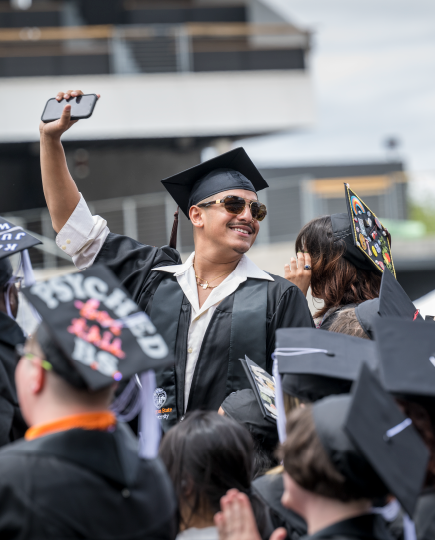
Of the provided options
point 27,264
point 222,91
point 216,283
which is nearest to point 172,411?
point 216,283

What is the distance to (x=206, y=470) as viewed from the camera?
213 cm

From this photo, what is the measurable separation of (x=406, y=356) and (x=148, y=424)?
79cm

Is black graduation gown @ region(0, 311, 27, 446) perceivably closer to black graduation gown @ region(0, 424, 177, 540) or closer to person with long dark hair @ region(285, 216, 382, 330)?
black graduation gown @ region(0, 424, 177, 540)

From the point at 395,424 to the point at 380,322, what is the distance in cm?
37

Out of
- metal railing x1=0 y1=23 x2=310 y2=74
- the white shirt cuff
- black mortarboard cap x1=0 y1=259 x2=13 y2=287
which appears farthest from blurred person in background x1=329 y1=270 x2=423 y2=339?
metal railing x1=0 y1=23 x2=310 y2=74

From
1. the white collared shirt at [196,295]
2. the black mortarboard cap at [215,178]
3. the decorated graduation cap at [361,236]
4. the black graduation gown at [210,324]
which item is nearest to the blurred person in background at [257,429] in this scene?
the black graduation gown at [210,324]

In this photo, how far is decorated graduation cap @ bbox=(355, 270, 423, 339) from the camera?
8.58ft

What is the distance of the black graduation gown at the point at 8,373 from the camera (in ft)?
7.53

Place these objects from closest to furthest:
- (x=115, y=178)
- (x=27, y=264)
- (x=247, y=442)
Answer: (x=247, y=442) → (x=27, y=264) → (x=115, y=178)

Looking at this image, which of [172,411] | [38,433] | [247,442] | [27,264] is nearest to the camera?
[38,433]

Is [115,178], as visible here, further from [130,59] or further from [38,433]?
[38,433]

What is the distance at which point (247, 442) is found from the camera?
2.22m

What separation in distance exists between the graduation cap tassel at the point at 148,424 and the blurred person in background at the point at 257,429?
959 millimetres

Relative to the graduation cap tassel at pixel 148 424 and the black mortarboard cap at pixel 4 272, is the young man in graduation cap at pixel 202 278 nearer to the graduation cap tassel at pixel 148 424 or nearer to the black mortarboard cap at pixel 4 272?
the black mortarboard cap at pixel 4 272
